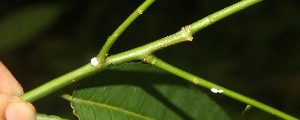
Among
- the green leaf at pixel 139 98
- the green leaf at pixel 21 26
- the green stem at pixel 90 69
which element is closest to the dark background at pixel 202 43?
the green leaf at pixel 21 26

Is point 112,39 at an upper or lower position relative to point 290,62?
lower

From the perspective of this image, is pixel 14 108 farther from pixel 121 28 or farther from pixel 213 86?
pixel 213 86

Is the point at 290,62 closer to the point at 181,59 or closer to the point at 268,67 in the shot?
the point at 268,67

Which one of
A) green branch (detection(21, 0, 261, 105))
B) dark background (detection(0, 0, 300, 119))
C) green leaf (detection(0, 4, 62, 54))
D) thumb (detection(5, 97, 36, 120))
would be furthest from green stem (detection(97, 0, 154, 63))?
dark background (detection(0, 0, 300, 119))

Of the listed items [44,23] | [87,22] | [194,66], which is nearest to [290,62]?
[194,66]

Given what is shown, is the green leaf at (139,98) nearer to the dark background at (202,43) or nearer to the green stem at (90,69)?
the green stem at (90,69)

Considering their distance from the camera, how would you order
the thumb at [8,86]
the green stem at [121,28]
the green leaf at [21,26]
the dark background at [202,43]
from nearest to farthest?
the green stem at [121,28] → the thumb at [8,86] → the green leaf at [21,26] → the dark background at [202,43]

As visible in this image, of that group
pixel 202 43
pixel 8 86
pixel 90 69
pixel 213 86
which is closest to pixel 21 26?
pixel 202 43
